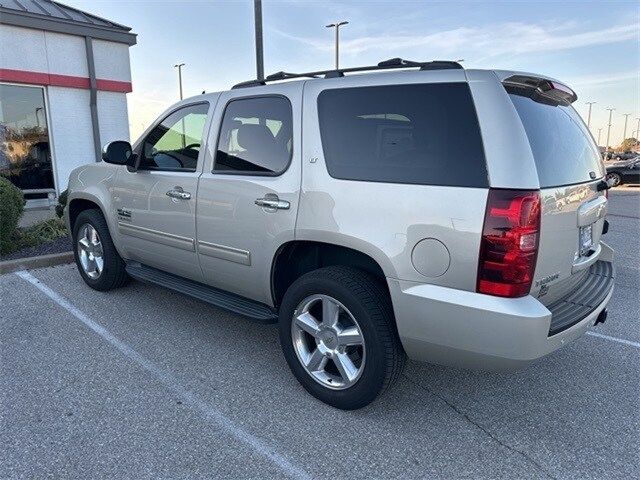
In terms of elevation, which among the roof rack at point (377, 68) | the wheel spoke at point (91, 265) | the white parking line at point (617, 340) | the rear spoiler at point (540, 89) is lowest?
the white parking line at point (617, 340)

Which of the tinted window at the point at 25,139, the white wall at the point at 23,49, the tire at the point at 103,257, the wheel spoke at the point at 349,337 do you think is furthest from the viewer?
the tinted window at the point at 25,139

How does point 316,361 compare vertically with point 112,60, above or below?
below

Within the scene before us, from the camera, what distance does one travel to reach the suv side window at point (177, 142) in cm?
372

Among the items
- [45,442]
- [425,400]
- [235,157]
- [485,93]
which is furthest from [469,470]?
[235,157]

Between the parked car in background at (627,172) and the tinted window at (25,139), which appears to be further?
the parked car in background at (627,172)

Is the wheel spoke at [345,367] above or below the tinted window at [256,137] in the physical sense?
below

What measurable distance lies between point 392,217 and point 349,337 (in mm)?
770

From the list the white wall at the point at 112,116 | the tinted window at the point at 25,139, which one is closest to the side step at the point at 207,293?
the tinted window at the point at 25,139

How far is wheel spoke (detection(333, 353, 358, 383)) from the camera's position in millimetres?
2783

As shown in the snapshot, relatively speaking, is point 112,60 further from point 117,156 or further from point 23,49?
point 117,156

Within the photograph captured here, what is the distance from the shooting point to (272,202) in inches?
119

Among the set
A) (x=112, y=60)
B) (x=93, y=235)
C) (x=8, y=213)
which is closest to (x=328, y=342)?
(x=93, y=235)

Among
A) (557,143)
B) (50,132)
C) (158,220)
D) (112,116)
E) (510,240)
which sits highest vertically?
(112,116)

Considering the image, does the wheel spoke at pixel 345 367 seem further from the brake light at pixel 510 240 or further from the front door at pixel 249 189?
the brake light at pixel 510 240
